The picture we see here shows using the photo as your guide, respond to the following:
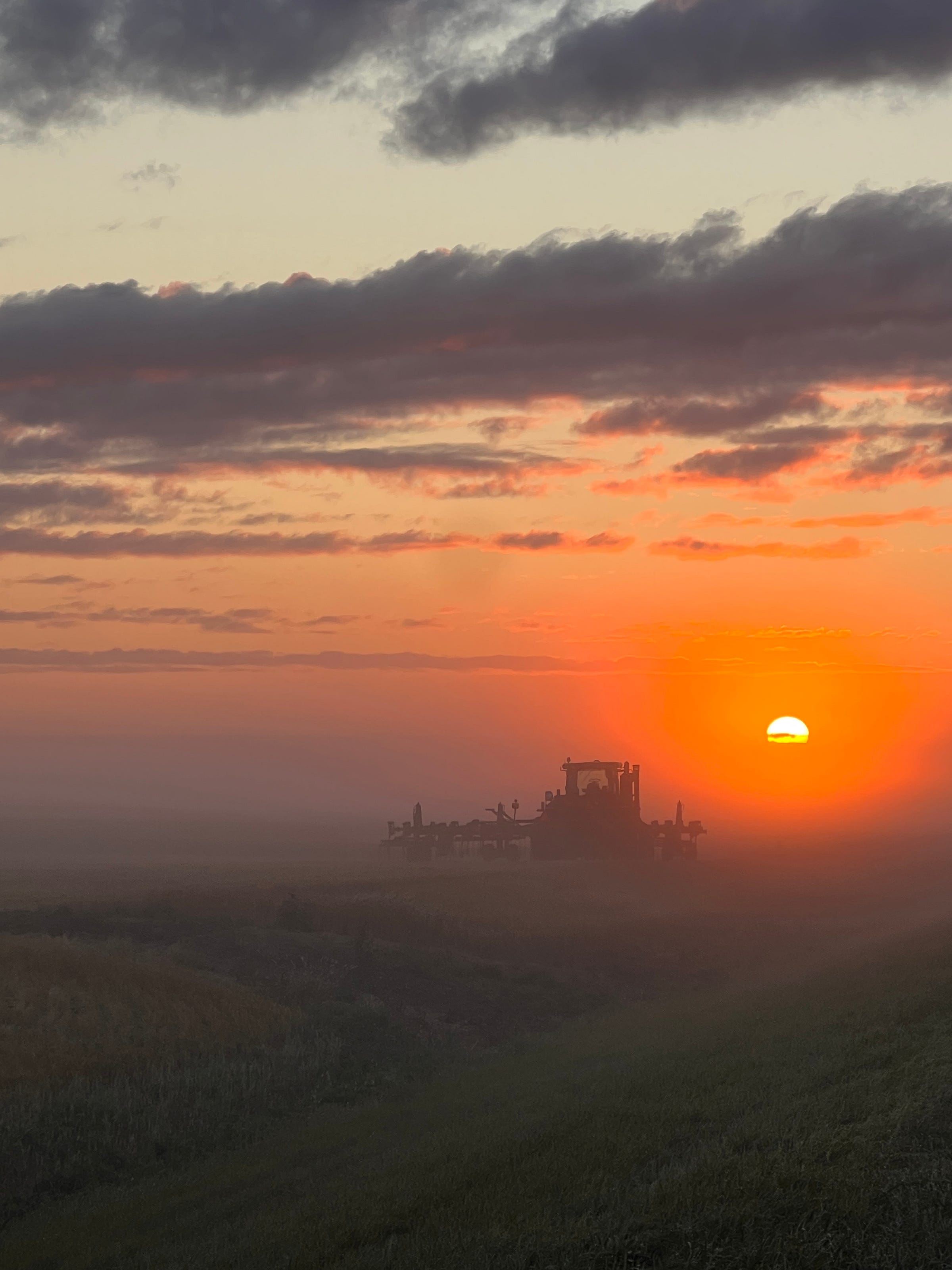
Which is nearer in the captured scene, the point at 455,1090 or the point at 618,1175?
the point at 618,1175

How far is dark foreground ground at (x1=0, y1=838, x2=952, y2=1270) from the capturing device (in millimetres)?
10414

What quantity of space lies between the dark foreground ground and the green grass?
41mm

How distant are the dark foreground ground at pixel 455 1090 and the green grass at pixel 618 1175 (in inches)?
1.6

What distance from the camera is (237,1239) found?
1290 centimetres

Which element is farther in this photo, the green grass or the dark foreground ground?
the dark foreground ground

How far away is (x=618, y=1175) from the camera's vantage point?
12.2 meters

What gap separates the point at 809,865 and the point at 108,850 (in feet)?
194

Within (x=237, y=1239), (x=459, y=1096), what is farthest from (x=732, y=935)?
(x=237, y=1239)

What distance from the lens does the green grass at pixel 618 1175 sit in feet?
31.8

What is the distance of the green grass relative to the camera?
9.70 meters

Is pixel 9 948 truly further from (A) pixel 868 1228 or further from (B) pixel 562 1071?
(A) pixel 868 1228

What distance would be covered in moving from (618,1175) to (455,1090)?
1041cm

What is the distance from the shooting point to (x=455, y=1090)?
22.1 metres

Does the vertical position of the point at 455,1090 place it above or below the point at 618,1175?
below
